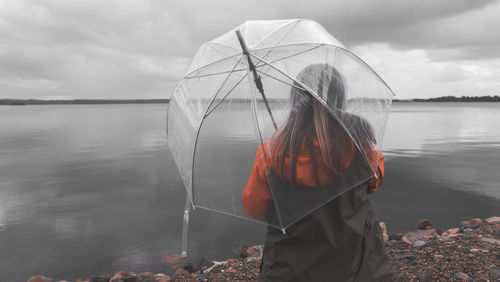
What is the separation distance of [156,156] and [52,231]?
11.4m

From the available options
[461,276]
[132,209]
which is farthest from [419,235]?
[132,209]

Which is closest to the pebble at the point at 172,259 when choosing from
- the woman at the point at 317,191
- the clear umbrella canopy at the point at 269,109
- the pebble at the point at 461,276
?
the clear umbrella canopy at the point at 269,109

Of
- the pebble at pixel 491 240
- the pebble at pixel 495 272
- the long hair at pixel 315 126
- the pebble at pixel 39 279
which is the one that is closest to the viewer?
the long hair at pixel 315 126

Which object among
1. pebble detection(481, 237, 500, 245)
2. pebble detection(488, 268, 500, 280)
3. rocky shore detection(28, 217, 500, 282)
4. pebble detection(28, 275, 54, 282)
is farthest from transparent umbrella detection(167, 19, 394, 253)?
pebble detection(28, 275, 54, 282)

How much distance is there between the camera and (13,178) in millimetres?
15492

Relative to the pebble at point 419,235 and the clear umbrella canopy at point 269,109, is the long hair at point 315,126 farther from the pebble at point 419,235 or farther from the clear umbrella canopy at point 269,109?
the pebble at point 419,235

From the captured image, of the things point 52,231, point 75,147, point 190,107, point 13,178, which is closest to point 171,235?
point 52,231

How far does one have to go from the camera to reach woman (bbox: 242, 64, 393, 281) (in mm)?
2199

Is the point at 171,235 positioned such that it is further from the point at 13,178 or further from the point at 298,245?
the point at 13,178

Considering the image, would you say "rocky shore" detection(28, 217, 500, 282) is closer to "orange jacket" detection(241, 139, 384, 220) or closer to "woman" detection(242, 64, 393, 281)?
"woman" detection(242, 64, 393, 281)

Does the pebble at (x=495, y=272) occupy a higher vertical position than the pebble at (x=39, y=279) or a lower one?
higher

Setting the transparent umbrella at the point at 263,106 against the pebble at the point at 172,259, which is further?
the pebble at the point at 172,259

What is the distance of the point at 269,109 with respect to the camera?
275 cm

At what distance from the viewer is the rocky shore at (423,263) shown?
4590mm
